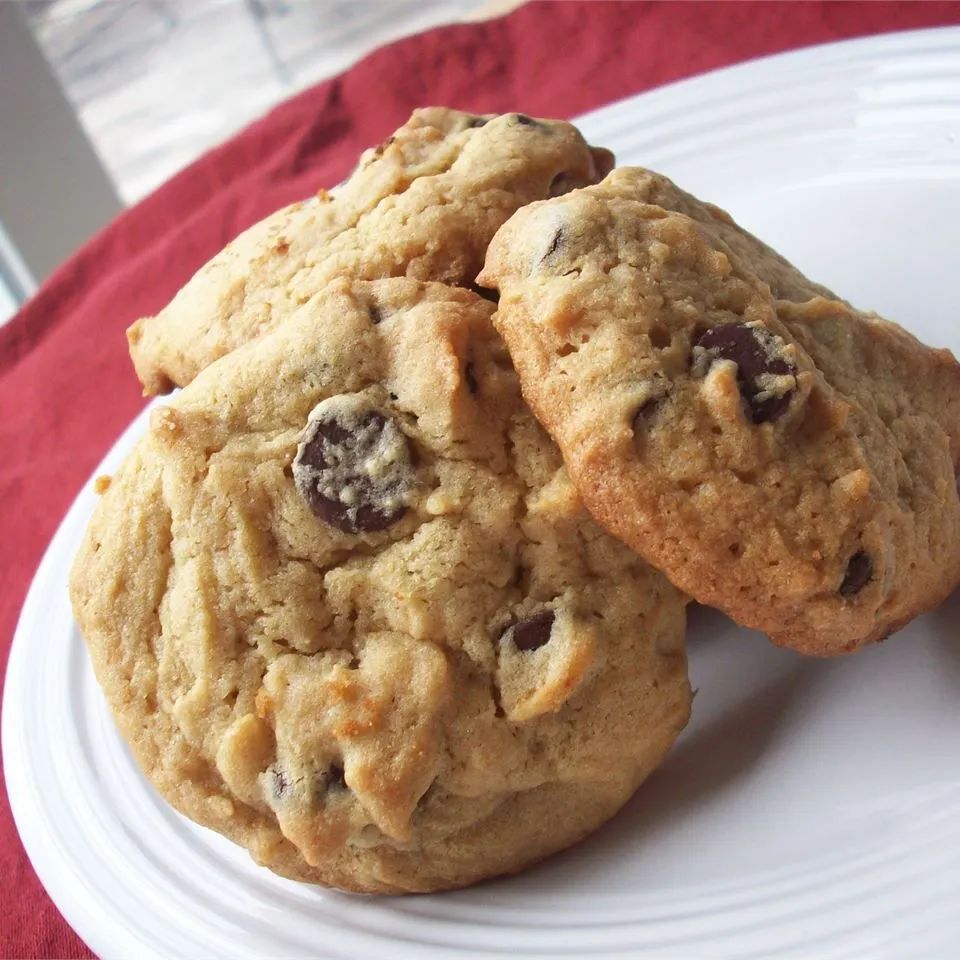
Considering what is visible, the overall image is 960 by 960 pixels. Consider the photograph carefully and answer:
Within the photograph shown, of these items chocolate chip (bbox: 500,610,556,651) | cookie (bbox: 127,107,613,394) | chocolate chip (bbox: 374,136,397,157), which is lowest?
chocolate chip (bbox: 500,610,556,651)

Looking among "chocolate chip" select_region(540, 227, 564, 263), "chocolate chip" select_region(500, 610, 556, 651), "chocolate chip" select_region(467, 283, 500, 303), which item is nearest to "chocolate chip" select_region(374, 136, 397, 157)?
"chocolate chip" select_region(467, 283, 500, 303)

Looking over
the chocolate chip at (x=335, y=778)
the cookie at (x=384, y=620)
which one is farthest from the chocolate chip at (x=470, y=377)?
the chocolate chip at (x=335, y=778)

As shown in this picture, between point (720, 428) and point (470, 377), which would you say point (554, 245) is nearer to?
point (470, 377)

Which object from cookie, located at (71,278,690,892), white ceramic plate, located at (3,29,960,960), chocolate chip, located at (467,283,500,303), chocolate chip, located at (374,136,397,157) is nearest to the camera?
white ceramic plate, located at (3,29,960,960)

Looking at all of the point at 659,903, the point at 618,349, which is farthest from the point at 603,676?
the point at 618,349

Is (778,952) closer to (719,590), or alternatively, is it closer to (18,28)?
(719,590)

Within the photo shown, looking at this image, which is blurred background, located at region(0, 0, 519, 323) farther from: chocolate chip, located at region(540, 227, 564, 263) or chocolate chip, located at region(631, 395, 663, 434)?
chocolate chip, located at region(631, 395, 663, 434)

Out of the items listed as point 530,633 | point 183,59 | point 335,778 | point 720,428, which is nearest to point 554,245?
point 720,428

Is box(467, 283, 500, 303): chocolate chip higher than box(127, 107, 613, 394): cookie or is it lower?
lower
